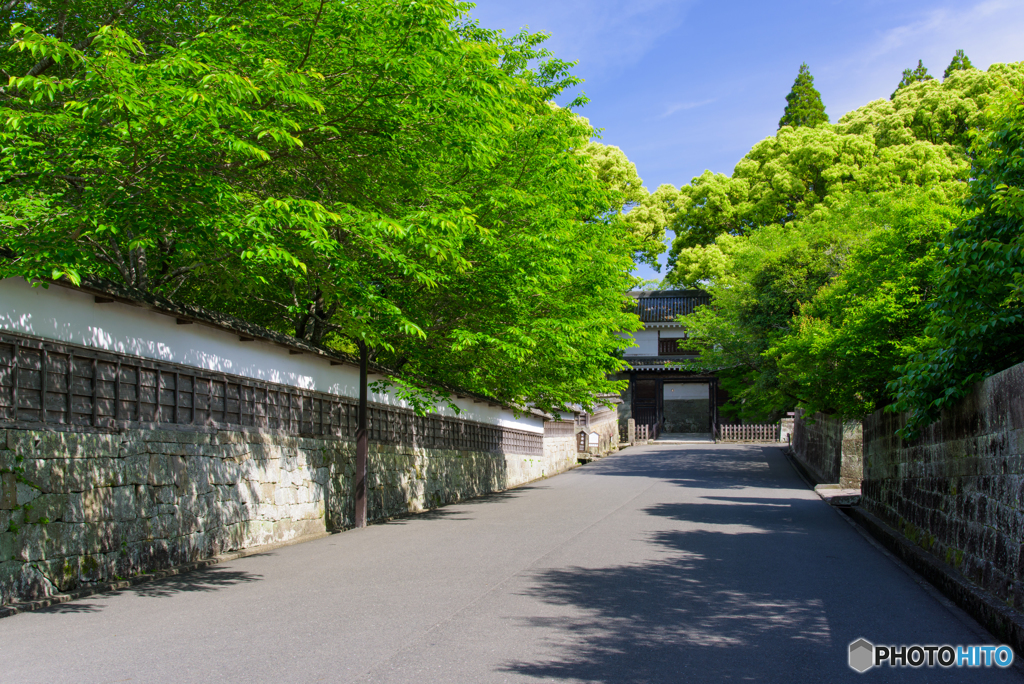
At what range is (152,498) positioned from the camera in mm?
9008

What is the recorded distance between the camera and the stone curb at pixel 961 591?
5852 millimetres

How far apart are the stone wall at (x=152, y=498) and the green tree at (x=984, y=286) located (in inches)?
343

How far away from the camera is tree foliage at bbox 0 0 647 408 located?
23.5 ft

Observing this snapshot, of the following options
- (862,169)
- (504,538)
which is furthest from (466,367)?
(862,169)

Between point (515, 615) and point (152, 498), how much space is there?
191 inches

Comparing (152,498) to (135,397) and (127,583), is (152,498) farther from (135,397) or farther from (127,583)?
(135,397)

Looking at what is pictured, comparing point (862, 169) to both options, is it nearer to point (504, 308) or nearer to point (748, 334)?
point (748, 334)

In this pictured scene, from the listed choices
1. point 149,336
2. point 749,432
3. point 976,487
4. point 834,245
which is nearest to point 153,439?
point 149,336

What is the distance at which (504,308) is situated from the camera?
14.3 meters

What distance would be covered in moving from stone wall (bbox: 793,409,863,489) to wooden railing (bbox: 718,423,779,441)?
620 inches

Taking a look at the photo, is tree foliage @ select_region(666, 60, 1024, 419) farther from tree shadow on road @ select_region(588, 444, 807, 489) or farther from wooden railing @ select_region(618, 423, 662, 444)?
wooden railing @ select_region(618, 423, 662, 444)

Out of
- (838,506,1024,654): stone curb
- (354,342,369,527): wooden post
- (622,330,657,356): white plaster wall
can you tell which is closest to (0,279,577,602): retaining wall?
(354,342,369,527): wooden post

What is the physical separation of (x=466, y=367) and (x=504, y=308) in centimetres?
246

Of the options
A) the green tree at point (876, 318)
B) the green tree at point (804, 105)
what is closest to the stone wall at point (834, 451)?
the green tree at point (876, 318)
